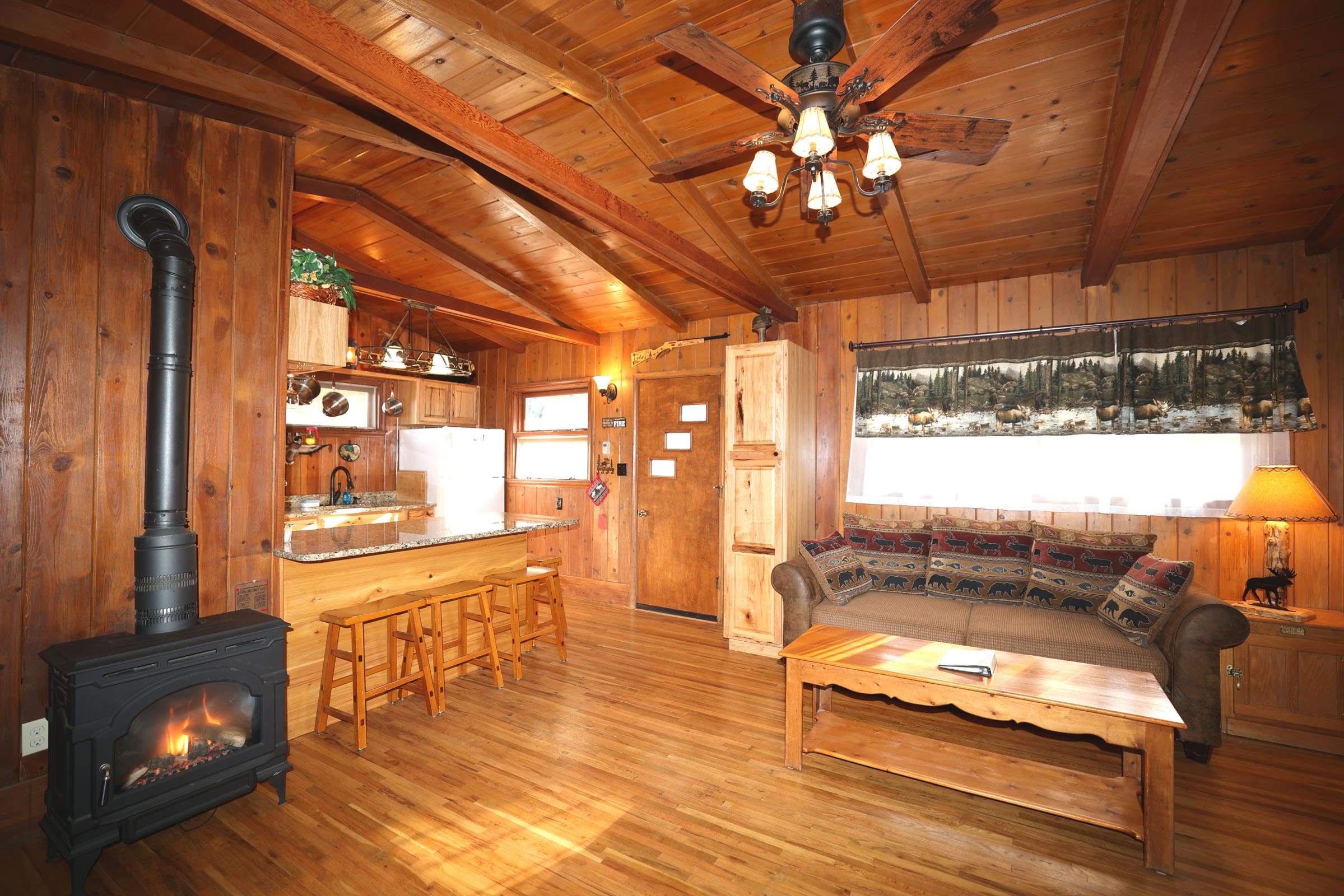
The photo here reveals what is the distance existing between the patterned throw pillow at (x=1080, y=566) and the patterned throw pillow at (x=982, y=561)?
8cm

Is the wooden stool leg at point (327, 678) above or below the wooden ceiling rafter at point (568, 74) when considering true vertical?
below

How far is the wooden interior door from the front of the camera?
4930mm

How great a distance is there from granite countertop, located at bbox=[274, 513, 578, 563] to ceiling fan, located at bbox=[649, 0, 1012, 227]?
2.24 metres

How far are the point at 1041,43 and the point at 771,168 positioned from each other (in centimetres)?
130

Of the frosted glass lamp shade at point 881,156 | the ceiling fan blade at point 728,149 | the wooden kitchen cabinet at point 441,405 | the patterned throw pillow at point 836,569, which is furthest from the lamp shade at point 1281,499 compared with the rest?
the wooden kitchen cabinet at point 441,405

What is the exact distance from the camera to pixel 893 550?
3.81 meters

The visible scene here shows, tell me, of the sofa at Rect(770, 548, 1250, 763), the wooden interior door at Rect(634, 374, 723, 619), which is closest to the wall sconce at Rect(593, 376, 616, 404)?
the wooden interior door at Rect(634, 374, 723, 619)

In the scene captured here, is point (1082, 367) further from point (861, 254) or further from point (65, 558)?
point (65, 558)

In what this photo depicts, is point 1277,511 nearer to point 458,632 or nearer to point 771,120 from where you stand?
point 771,120

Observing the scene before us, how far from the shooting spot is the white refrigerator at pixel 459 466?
5.62 metres

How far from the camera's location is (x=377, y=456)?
19.9ft

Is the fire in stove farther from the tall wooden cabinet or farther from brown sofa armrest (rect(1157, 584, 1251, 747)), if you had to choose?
brown sofa armrest (rect(1157, 584, 1251, 747))

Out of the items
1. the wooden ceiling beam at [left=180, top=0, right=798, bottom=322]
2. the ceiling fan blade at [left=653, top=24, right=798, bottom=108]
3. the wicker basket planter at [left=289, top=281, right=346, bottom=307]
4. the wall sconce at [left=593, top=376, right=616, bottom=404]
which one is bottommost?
the wall sconce at [left=593, top=376, right=616, bottom=404]

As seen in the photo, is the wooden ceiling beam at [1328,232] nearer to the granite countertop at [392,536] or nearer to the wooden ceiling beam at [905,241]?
the wooden ceiling beam at [905,241]
